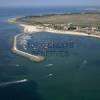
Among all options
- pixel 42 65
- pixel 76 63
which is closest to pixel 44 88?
pixel 42 65

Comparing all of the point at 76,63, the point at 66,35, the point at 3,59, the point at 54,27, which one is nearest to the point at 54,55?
the point at 76,63

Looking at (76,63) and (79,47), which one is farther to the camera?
(79,47)

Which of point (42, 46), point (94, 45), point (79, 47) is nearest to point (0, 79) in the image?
point (42, 46)

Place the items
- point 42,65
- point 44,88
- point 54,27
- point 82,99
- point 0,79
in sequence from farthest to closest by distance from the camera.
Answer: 1. point 54,27
2. point 42,65
3. point 0,79
4. point 44,88
5. point 82,99

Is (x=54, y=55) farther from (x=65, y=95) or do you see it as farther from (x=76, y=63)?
(x=65, y=95)

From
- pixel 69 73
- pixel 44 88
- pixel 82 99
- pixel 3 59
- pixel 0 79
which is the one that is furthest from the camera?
pixel 3 59

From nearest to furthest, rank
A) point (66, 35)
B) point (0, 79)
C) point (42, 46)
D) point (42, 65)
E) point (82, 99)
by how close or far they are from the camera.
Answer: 1. point (82, 99)
2. point (0, 79)
3. point (42, 65)
4. point (42, 46)
5. point (66, 35)

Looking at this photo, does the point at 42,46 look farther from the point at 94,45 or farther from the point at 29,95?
the point at 29,95

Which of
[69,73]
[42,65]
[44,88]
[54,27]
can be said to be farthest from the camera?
[54,27]

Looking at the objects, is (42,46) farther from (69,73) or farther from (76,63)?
(69,73)

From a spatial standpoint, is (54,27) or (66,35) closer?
(66,35)
